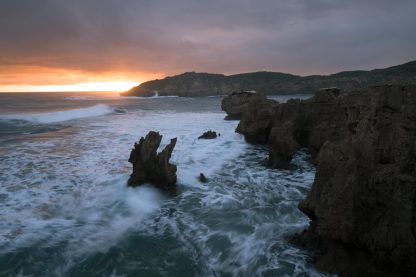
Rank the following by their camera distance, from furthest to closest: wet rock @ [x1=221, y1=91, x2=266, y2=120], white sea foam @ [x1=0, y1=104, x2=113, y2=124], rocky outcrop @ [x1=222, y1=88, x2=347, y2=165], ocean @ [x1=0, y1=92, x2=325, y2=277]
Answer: white sea foam @ [x1=0, y1=104, x2=113, y2=124] → wet rock @ [x1=221, y1=91, x2=266, y2=120] → rocky outcrop @ [x1=222, y1=88, x2=347, y2=165] → ocean @ [x1=0, y1=92, x2=325, y2=277]

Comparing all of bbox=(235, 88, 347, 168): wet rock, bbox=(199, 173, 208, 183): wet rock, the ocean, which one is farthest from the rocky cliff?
bbox=(235, 88, 347, 168): wet rock

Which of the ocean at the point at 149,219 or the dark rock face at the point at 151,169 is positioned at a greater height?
the dark rock face at the point at 151,169

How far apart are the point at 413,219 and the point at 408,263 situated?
26.0 inches

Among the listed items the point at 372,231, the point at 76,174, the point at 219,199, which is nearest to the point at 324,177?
the point at 372,231

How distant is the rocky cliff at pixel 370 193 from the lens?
538 centimetres

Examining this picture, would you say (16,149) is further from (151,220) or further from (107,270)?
(107,270)

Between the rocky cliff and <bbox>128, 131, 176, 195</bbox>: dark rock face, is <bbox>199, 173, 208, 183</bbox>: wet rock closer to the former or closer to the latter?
<bbox>128, 131, 176, 195</bbox>: dark rock face

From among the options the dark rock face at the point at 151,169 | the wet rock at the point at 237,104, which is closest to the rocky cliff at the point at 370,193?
the dark rock face at the point at 151,169

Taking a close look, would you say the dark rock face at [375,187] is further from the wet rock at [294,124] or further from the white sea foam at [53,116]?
the white sea foam at [53,116]

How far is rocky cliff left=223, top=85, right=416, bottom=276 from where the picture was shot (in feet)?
17.7

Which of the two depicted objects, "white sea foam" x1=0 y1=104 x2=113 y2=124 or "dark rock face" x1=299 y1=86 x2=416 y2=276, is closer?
"dark rock face" x1=299 y1=86 x2=416 y2=276

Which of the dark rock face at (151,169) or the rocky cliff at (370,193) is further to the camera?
the dark rock face at (151,169)

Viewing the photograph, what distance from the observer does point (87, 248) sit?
303 inches

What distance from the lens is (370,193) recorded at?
5.90m
